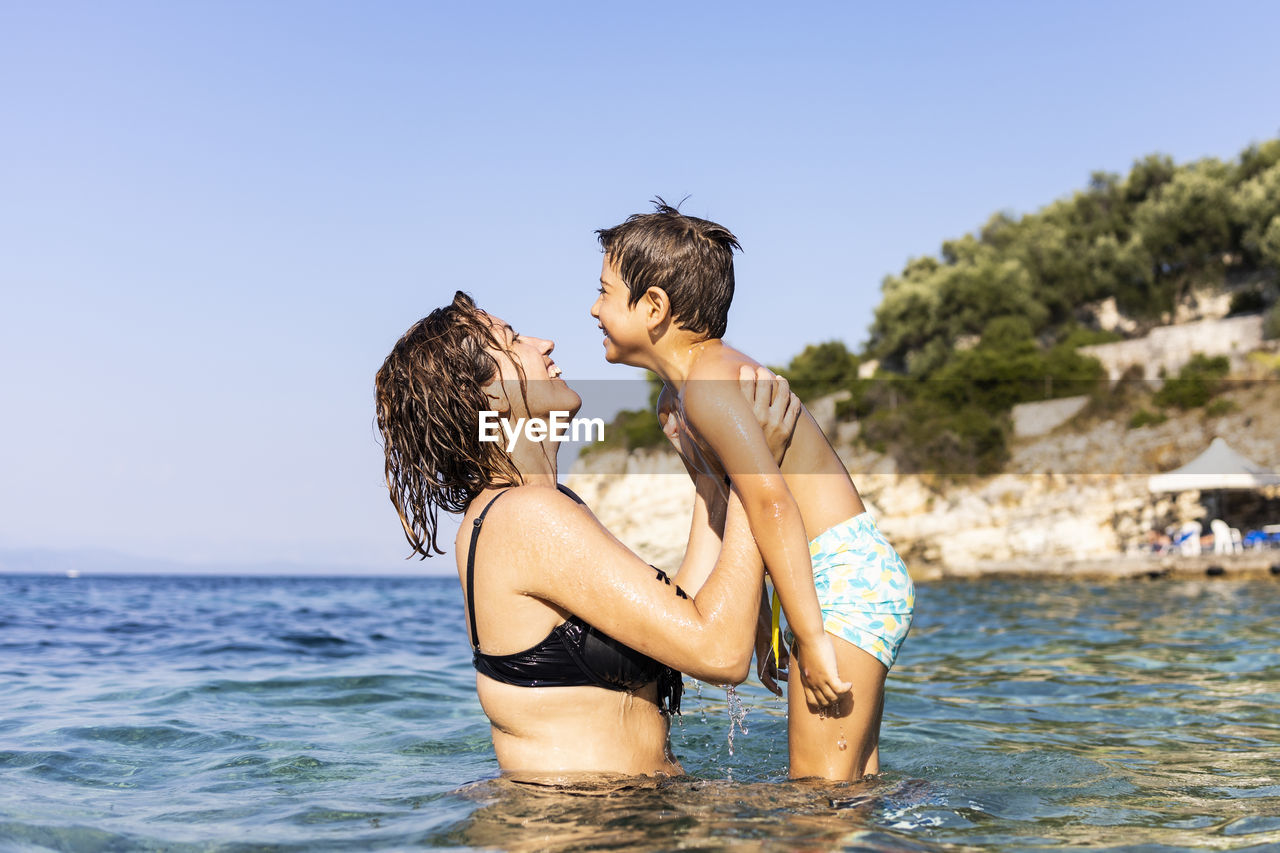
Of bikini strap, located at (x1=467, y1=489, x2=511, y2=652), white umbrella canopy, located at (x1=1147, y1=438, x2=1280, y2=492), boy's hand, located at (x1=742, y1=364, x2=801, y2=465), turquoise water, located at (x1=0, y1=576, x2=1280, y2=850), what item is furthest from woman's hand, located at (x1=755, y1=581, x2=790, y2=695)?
white umbrella canopy, located at (x1=1147, y1=438, x2=1280, y2=492)

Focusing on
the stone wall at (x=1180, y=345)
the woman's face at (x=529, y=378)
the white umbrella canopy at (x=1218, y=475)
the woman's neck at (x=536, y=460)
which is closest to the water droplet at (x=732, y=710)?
the woman's neck at (x=536, y=460)

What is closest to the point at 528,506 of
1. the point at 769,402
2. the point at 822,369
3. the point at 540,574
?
the point at 540,574

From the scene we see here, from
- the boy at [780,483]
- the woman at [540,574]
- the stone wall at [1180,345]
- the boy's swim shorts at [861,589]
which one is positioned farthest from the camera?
the stone wall at [1180,345]

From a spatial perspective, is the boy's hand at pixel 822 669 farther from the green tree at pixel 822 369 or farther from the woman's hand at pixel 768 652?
the green tree at pixel 822 369

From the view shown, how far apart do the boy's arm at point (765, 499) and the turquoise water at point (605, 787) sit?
2.12ft

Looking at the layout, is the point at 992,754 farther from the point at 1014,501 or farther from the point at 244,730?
the point at 1014,501

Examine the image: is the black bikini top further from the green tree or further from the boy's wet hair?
the green tree

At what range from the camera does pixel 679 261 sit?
10.9 feet

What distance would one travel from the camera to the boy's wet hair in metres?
3.33

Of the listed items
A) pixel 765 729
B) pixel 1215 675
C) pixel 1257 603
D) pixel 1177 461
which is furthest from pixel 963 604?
pixel 1177 461

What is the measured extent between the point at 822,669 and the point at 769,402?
934mm

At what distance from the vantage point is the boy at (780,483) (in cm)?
313

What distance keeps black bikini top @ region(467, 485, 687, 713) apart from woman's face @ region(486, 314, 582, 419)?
13.2 inches

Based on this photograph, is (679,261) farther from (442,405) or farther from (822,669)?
(822,669)
